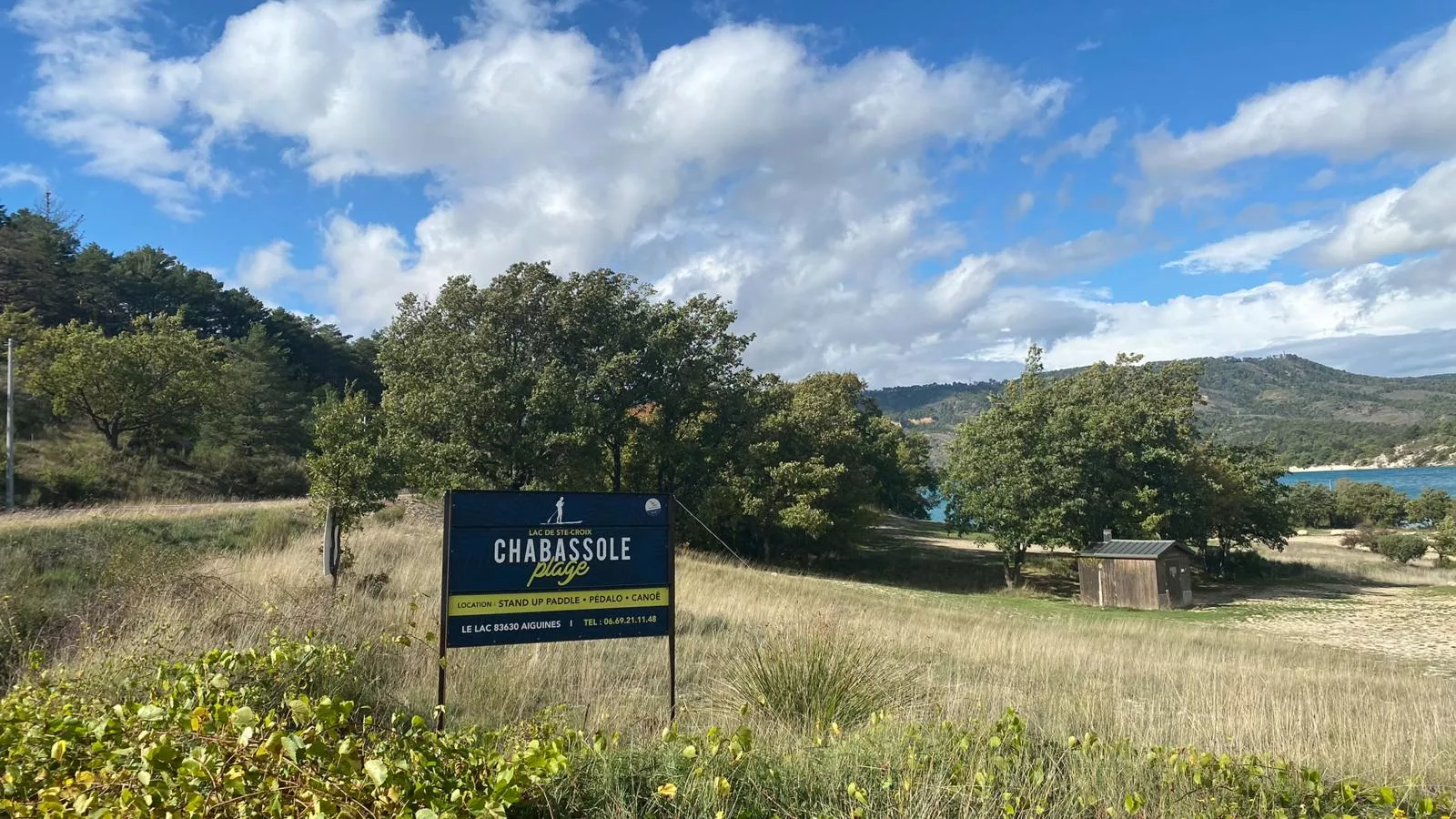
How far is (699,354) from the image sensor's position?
35.0 metres

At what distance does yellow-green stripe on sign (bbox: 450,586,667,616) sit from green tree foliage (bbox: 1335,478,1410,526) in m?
91.5

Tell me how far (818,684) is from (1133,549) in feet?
96.8

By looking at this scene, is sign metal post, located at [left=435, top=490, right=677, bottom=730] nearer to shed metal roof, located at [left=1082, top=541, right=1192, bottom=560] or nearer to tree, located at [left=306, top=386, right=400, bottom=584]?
tree, located at [left=306, top=386, right=400, bottom=584]

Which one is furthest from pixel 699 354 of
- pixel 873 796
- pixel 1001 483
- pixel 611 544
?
pixel 873 796

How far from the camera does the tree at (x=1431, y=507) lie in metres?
64.2

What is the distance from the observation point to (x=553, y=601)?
17.3ft


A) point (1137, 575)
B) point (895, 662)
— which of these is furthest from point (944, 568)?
point (895, 662)

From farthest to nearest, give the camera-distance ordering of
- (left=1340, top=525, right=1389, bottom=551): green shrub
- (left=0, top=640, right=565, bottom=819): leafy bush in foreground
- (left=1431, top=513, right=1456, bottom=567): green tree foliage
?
(left=1340, top=525, right=1389, bottom=551): green shrub
(left=1431, top=513, right=1456, bottom=567): green tree foliage
(left=0, top=640, right=565, bottom=819): leafy bush in foreground

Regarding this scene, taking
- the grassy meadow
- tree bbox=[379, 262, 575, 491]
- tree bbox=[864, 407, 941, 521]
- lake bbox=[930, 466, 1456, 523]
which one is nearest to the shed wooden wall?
the grassy meadow

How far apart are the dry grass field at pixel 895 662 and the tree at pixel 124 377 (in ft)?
83.6

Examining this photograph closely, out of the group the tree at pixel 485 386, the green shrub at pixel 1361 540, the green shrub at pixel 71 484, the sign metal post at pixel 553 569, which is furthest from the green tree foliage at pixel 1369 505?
the green shrub at pixel 71 484

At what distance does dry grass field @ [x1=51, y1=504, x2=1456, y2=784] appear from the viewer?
557cm

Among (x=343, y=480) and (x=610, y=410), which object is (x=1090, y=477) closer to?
(x=610, y=410)

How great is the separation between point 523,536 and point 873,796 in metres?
2.79
